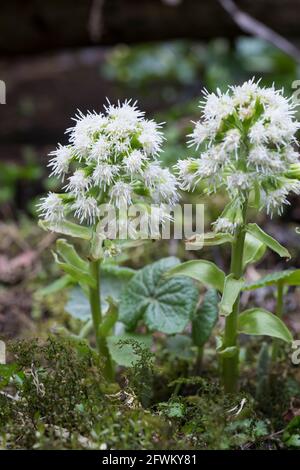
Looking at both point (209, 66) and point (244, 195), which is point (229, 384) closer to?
point (244, 195)

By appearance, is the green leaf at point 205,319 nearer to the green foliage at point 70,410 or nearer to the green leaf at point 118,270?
the green leaf at point 118,270

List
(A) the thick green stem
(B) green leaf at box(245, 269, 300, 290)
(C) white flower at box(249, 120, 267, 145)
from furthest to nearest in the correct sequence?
(A) the thick green stem < (B) green leaf at box(245, 269, 300, 290) < (C) white flower at box(249, 120, 267, 145)

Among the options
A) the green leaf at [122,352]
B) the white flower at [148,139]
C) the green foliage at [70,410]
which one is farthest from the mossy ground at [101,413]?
the white flower at [148,139]

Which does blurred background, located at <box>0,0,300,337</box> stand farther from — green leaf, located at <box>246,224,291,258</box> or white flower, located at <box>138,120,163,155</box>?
white flower, located at <box>138,120,163,155</box>

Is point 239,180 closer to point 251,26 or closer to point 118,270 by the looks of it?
point 118,270

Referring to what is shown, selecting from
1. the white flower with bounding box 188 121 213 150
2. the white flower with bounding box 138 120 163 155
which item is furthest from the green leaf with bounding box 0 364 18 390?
the white flower with bounding box 188 121 213 150

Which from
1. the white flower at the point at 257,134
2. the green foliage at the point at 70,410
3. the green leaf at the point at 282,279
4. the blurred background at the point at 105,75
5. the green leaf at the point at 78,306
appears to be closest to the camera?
the green foliage at the point at 70,410
